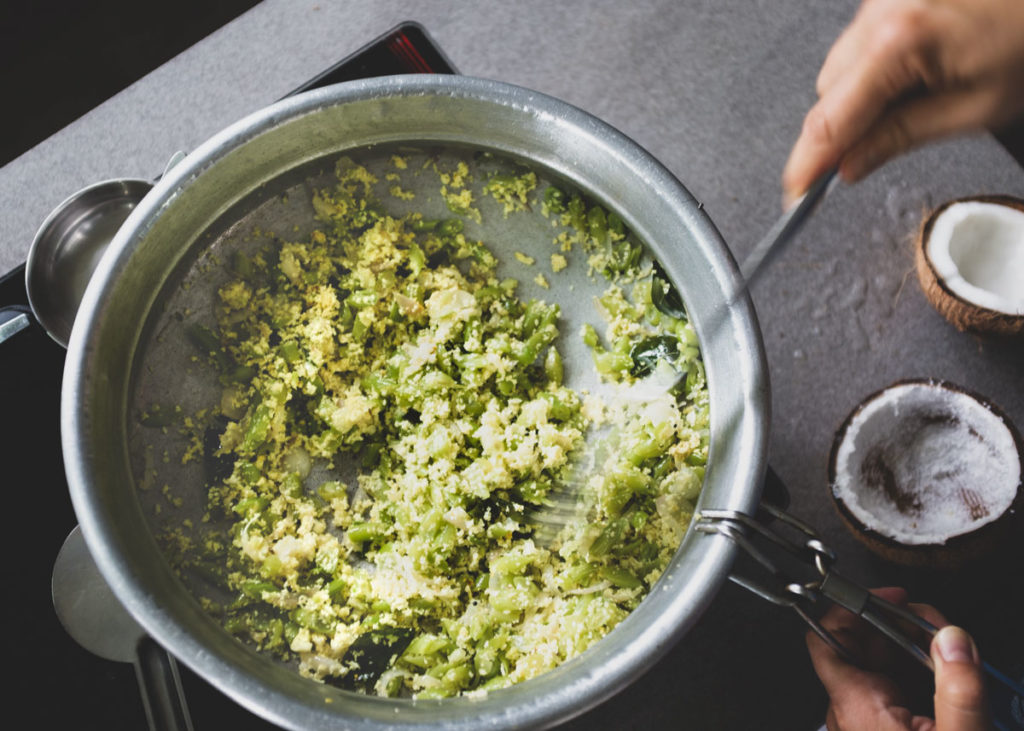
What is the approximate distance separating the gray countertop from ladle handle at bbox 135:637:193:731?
26.7 inches

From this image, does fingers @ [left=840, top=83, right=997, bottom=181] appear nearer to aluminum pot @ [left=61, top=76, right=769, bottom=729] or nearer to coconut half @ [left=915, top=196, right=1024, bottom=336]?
aluminum pot @ [left=61, top=76, right=769, bottom=729]

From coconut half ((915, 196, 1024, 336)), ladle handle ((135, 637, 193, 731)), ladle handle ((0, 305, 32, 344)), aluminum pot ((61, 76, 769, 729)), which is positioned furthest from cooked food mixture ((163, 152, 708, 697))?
coconut half ((915, 196, 1024, 336))

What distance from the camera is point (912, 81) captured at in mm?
745

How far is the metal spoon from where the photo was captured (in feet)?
3.58

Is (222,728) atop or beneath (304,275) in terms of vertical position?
beneath

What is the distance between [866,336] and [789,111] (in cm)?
43

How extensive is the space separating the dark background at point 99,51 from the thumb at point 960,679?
173 centimetres

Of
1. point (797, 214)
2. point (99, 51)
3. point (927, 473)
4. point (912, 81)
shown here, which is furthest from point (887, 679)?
point (99, 51)

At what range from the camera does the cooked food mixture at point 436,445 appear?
102cm

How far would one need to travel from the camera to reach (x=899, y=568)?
122 centimetres

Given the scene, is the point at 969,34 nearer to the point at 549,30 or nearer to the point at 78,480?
the point at 549,30

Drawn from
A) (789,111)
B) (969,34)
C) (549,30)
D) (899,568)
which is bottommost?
(899,568)

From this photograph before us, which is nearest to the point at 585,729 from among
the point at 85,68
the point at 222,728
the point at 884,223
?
the point at 222,728

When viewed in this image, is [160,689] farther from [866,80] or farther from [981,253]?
[981,253]
